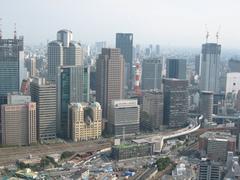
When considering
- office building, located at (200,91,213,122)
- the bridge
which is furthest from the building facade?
office building, located at (200,91,213,122)

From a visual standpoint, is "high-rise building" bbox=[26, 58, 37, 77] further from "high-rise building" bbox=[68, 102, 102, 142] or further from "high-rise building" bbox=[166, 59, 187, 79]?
"high-rise building" bbox=[68, 102, 102, 142]

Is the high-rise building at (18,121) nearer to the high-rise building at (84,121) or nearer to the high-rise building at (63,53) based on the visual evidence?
the high-rise building at (84,121)

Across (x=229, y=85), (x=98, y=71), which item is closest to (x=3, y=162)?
(x=98, y=71)

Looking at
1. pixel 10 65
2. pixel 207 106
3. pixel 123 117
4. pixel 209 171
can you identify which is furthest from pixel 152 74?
pixel 209 171

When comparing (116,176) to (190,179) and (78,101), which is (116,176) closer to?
(190,179)

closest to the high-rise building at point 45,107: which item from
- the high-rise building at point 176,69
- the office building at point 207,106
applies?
the office building at point 207,106

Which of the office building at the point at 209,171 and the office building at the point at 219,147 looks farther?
the office building at the point at 219,147

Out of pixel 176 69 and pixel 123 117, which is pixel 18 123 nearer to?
pixel 123 117
